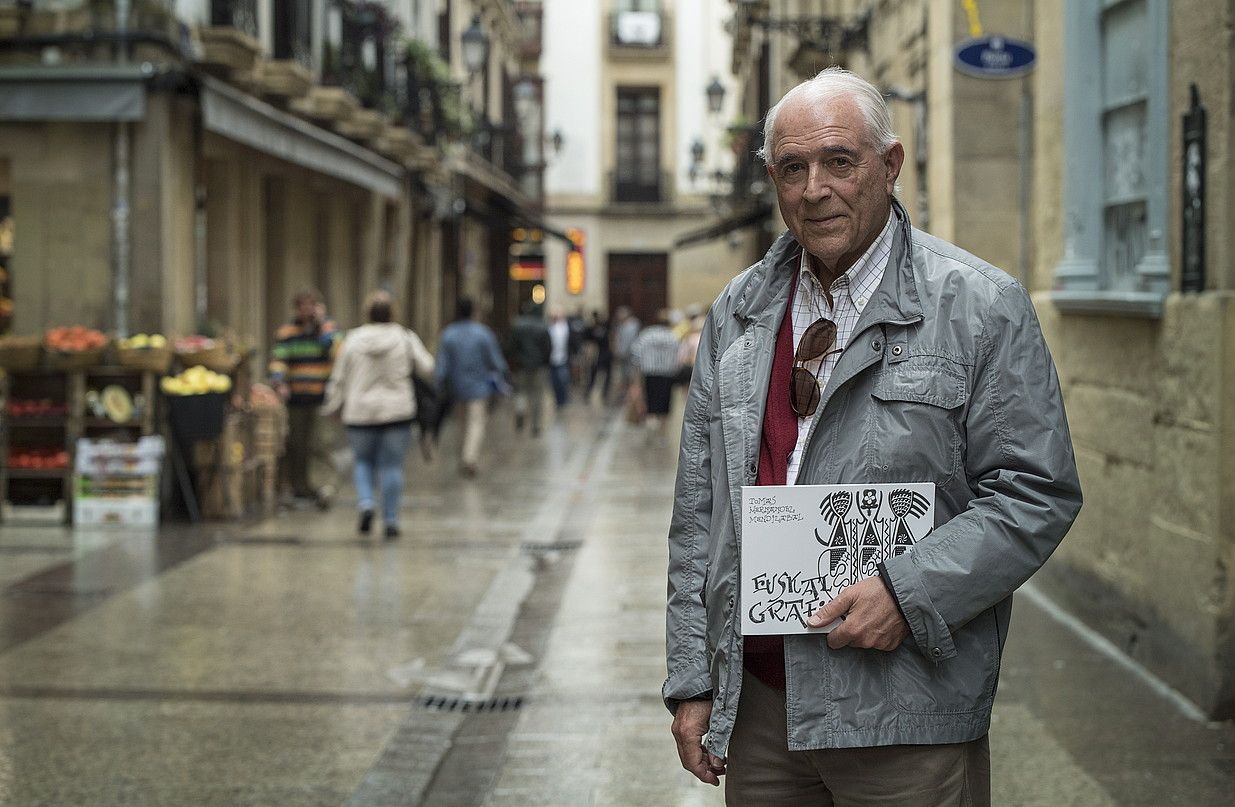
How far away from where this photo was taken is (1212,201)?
245 inches

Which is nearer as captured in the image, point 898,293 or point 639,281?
point 898,293

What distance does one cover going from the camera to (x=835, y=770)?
2783 mm

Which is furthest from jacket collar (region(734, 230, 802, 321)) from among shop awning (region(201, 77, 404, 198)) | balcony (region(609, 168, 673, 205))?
balcony (region(609, 168, 673, 205))

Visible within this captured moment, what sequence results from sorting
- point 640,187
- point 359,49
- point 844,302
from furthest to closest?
point 640,187 → point 359,49 → point 844,302

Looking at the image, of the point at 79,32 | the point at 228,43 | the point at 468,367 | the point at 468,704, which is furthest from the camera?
the point at 468,367

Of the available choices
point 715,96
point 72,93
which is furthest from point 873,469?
point 715,96

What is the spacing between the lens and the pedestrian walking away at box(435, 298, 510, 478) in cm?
1681

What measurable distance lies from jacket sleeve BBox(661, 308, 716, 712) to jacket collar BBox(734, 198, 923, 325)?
0.43 feet

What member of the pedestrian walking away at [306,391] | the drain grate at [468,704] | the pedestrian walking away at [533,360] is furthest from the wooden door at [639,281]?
the drain grate at [468,704]

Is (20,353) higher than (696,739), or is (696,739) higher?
(20,353)

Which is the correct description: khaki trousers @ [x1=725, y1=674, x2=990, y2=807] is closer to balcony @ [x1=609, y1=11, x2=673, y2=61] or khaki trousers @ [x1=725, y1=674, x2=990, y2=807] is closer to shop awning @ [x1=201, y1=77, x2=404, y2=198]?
shop awning @ [x1=201, y1=77, x2=404, y2=198]

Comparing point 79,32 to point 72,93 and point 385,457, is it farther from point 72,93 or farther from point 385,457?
point 385,457

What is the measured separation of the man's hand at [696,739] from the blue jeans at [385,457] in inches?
346

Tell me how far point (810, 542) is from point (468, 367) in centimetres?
1432
